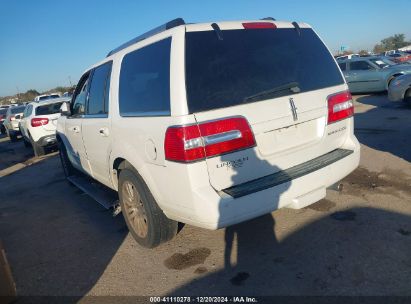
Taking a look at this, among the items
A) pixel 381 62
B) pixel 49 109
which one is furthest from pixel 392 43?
pixel 49 109

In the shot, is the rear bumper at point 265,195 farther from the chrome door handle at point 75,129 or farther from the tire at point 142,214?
the chrome door handle at point 75,129

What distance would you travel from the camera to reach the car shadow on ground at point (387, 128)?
667 centimetres

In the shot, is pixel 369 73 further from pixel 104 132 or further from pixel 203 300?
pixel 203 300

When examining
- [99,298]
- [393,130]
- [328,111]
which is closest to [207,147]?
[328,111]

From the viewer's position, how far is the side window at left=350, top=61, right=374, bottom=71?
14.5 m

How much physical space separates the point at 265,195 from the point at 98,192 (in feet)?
9.26

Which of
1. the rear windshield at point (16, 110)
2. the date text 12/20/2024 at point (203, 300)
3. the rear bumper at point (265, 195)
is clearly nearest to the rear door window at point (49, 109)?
the rear bumper at point (265, 195)

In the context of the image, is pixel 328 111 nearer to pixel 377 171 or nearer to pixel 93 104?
pixel 377 171

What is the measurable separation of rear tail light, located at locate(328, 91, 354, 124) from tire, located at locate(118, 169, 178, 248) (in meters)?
1.85

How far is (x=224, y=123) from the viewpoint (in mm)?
2848

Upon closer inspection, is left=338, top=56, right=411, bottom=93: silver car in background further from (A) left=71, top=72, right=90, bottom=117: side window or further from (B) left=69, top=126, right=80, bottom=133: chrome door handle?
(B) left=69, top=126, right=80, bottom=133: chrome door handle

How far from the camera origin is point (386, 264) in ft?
9.82

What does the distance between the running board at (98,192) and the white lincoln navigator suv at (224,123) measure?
0.52m

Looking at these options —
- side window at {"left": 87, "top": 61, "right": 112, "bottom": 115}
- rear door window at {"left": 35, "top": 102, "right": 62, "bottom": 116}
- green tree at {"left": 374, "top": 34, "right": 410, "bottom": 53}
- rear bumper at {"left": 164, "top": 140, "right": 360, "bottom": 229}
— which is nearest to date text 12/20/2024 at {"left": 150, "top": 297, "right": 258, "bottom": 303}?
rear bumper at {"left": 164, "top": 140, "right": 360, "bottom": 229}
